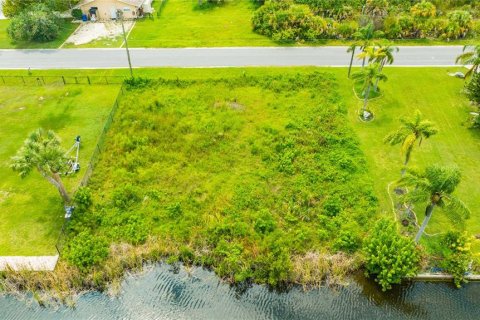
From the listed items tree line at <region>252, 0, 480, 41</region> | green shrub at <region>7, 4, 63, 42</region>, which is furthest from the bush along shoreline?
green shrub at <region>7, 4, 63, 42</region>

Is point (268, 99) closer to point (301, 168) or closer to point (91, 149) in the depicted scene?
point (301, 168)

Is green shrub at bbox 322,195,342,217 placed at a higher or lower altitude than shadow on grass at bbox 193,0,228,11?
lower

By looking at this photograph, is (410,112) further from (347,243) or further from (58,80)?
(58,80)

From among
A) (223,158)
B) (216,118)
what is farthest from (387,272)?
(216,118)

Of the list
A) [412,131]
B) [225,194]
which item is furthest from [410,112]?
[225,194]

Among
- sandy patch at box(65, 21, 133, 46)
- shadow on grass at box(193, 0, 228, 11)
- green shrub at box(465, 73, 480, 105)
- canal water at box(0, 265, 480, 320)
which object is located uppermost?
shadow on grass at box(193, 0, 228, 11)

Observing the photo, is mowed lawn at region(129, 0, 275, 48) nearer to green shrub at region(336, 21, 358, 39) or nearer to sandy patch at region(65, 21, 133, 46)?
sandy patch at region(65, 21, 133, 46)

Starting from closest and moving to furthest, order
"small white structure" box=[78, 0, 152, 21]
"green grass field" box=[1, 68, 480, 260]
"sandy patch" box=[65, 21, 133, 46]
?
"green grass field" box=[1, 68, 480, 260] → "sandy patch" box=[65, 21, 133, 46] → "small white structure" box=[78, 0, 152, 21]
